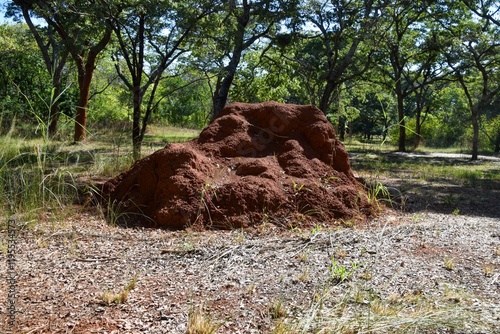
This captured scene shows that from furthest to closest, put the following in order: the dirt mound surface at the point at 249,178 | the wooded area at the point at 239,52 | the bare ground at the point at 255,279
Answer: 1. the wooded area at the point at 239,52
2. the dirt mound surface at the point at 249,178
3. the bare ground at the point at 255,279

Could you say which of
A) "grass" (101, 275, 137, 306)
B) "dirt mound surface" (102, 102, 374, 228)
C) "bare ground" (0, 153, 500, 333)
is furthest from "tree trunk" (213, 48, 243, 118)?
"grass" (101, 275, 137, 306)

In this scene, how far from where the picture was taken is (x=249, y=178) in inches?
214

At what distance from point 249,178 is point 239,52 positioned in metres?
8.84

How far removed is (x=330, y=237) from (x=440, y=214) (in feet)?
8.77

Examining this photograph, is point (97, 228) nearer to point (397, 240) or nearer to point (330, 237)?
point (330, 237)

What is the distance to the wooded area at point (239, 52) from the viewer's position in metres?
11.9

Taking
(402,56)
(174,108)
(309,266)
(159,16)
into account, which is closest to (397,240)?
(309,266)

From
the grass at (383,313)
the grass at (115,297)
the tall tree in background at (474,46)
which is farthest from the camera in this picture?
the tall tree in background at (474,46)

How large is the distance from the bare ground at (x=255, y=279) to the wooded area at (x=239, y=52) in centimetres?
120

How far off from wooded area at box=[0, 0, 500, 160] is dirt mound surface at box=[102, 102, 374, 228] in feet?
2.15

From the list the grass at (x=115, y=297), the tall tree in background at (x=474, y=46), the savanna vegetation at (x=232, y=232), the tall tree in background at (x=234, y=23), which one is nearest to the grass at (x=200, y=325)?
the savanna vegetation at (x=232, y=232)

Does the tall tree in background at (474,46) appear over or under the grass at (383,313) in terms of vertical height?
over

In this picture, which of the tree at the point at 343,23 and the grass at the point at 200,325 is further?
the tree at the point at 343,23

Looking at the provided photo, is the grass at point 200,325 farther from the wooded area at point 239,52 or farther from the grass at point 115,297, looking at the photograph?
the wooded area at point 239,52
